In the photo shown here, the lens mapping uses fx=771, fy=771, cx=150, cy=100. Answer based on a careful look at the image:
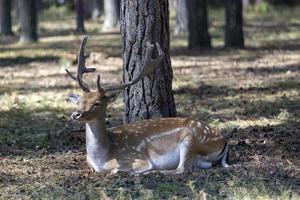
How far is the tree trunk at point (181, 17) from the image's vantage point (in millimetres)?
23906

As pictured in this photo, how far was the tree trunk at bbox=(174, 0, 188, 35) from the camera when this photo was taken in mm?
23906

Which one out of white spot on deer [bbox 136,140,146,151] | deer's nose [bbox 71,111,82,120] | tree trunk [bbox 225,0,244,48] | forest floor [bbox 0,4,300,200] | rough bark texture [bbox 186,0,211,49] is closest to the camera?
forest floor [bbox 0,4,300,200]

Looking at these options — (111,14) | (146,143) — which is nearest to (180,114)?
(146,143)

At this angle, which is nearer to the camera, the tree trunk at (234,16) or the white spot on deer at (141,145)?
the white spot on deer at (141,145)

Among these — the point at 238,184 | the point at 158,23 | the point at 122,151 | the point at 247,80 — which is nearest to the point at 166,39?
the point at 158,23

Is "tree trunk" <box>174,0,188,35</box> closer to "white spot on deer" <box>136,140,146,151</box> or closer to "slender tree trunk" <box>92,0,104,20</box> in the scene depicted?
"slender tree trunk" <box>92,0,104,20</box>

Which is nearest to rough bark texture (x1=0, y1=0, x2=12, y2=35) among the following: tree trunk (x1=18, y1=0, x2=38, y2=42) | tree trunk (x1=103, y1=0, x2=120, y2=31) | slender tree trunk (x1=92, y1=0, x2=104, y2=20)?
tree trunk (x1=18, y1=0, x2=38, y2=42)

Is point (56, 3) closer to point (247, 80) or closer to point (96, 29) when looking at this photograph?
point (96, 29)

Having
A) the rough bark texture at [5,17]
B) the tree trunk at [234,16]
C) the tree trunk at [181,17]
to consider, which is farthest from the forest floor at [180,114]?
the rough bark texture at [5,17]

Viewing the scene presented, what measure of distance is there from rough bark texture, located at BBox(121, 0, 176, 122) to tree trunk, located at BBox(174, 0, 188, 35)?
1450cm

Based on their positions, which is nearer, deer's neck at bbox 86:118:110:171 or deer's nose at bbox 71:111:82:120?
deer's nose at bbox 71:111:82:120

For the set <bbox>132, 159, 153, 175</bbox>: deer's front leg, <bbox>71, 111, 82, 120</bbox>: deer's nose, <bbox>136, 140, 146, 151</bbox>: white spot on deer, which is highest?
<bbox>71, 111, 82, 120</bbox>: deer's nose

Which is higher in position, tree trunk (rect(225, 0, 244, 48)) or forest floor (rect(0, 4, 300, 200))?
tree trunk (rect(225, 0, 244, 48))

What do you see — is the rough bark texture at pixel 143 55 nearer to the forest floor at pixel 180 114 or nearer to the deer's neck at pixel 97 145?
the forest floor at pixel 180 114
